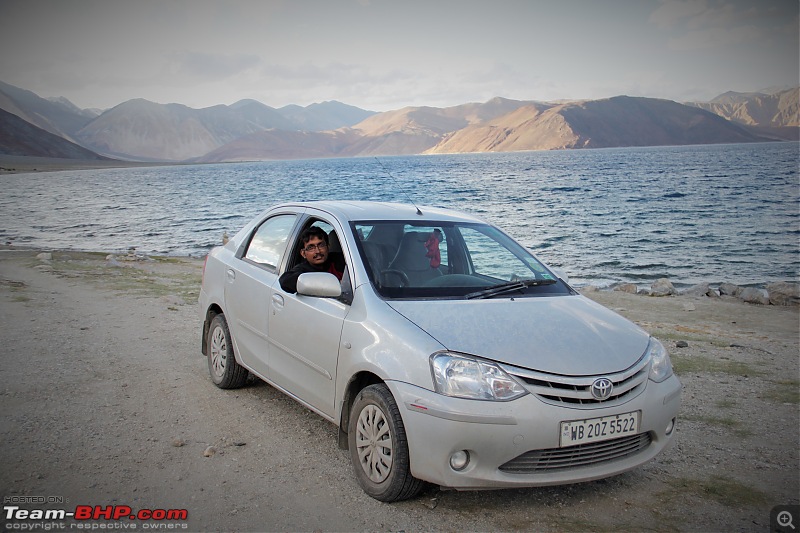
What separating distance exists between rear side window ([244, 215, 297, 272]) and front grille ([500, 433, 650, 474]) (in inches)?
99.9

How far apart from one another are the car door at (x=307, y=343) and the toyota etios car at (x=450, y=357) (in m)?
0.01

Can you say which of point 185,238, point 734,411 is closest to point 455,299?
point 734,411

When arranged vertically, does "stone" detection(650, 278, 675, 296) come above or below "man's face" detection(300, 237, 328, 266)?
below

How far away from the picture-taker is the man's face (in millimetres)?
4891

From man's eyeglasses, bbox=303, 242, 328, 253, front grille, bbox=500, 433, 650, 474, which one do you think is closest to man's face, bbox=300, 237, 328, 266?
man's eyeglasses, bbox=303, 242, 328, 253

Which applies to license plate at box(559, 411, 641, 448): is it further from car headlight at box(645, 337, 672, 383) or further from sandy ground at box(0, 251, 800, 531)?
sandy ground at box(0, 251, 800, 531)

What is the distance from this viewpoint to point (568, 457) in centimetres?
346

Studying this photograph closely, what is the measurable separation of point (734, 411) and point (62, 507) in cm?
512

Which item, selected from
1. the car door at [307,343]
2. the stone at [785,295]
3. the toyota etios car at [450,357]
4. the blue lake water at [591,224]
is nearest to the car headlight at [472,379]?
the toyota etios car at [450,357]

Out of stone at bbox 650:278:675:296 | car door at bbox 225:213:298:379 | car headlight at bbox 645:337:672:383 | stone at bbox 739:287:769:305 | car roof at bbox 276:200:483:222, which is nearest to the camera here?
car headlight at bbox 645:337:672:383

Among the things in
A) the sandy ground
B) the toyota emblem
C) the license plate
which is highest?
the toyota emblem

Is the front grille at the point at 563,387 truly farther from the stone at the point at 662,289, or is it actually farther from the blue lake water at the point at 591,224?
the stone at the point at 662,289

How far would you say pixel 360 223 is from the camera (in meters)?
4.70

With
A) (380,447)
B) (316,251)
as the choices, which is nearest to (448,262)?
(316,251)
